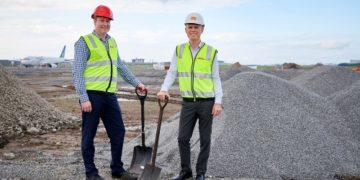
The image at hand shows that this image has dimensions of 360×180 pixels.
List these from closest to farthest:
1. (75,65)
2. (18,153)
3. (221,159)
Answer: (75,65) < (221,159) < (18,153)

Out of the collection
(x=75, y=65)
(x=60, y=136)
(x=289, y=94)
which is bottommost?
(x=60, y=136)

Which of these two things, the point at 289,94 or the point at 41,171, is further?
the point at 289,94

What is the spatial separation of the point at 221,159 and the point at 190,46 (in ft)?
7.24

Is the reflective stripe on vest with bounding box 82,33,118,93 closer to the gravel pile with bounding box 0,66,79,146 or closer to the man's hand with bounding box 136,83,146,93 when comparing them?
the man's hand with bounding box 136,83,146,93

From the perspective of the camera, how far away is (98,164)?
23.1 ft

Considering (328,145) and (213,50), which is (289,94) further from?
(213,50)

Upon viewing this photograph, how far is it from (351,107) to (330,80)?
22.6 ft

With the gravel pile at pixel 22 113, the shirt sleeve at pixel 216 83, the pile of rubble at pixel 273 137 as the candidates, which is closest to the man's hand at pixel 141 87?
the shirt sleeve at pixel 216 83

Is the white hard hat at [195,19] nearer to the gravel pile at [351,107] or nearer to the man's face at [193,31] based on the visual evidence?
the man's face at [193,31]

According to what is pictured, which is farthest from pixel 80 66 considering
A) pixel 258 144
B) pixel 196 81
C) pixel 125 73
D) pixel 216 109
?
pixel 258 144

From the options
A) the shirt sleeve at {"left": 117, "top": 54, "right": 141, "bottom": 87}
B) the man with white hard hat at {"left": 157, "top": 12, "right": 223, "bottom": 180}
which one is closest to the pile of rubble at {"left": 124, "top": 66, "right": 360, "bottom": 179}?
the man with white hard hat at {"left": 157, "top": 12, "right": 223, "bottom": 180}

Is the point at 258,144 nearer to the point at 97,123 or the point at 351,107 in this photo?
the point at 97,123

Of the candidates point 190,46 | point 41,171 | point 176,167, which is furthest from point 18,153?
point 190,46

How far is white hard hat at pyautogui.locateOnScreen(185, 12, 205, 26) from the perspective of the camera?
16.6ft
